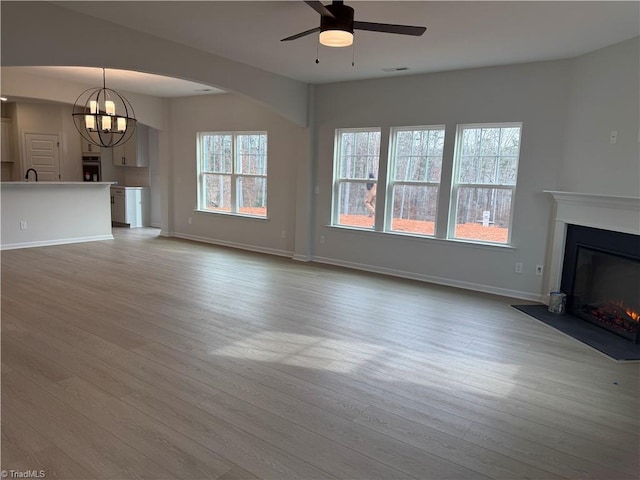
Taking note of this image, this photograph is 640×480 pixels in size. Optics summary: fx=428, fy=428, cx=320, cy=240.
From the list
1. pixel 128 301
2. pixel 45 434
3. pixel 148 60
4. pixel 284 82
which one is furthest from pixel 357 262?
pixel 45 434

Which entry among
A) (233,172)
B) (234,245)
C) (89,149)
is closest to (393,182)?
(233,172)

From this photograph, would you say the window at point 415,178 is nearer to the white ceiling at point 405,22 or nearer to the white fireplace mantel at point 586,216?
the white ceiling at point 405,22

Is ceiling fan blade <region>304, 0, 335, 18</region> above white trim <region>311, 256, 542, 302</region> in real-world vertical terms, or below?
above

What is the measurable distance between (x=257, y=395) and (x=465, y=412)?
51.3 inches

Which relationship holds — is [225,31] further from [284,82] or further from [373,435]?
[373,435]

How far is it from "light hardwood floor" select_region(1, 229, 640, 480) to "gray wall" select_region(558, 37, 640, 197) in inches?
62.0

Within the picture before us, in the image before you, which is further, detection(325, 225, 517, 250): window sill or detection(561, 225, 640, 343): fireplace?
detection(325, 225, 517, 250): window sill

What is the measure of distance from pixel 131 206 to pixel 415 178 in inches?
277

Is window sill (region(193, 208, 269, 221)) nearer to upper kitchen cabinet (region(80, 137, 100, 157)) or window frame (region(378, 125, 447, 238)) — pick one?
window frame (region(378, 125, 447, 238))

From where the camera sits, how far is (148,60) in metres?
4.37

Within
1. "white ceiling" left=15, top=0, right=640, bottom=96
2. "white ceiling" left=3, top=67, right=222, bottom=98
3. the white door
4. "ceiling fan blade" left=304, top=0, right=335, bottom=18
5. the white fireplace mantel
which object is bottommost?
the white fireplace mantel

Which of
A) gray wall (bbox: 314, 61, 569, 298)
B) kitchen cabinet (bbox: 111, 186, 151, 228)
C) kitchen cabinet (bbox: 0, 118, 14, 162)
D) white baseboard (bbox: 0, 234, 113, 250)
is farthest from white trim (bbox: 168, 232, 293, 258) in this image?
kitchen cabinet (bbox: 0, 118, 14, 162)

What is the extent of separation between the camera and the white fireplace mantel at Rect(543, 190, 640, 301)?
389cm

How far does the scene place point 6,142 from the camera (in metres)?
9.58
